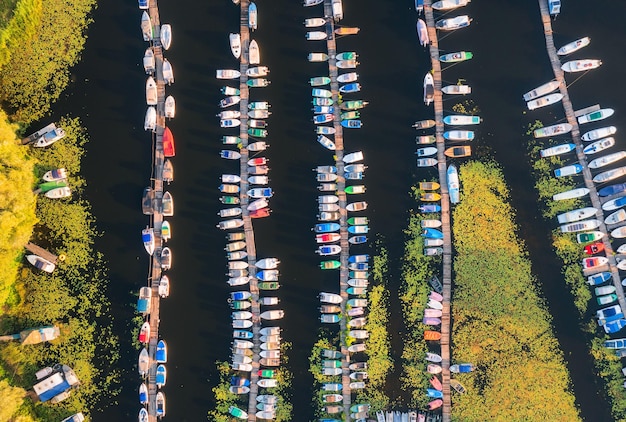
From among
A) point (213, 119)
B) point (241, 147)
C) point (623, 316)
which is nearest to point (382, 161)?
point (241, 147)

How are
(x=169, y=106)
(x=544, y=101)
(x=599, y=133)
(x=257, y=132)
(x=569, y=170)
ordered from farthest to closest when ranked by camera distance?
(x=257, y=132) < (x=169, y=106) < (x=544, y=101) < (x=569, y=170) < (x=599, y=133)

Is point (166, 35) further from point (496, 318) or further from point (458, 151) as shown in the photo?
point (496, 318)

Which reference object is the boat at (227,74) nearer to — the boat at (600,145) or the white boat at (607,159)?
the boat at (600,145)

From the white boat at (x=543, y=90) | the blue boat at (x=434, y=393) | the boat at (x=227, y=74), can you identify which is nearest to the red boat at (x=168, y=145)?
the boat at (x=227, y=74)

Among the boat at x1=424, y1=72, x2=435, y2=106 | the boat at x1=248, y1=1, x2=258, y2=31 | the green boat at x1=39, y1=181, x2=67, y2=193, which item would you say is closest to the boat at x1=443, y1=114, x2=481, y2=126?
the boat at x1=424, y1=72, x2=435, y2=106

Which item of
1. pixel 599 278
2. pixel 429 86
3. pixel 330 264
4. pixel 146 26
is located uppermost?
pixel 146 26

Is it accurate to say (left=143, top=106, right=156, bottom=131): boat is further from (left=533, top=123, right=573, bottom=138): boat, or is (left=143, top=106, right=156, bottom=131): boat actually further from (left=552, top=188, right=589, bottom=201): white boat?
(left=552, top=188, right=589, bottom=201): white boat

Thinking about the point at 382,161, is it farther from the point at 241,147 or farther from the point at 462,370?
the point at 462,370

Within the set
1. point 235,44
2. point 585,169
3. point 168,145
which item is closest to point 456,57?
point 585,169
